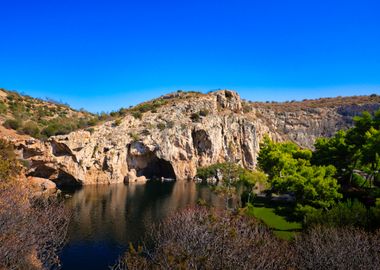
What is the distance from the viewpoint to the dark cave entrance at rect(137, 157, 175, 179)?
3465 inches

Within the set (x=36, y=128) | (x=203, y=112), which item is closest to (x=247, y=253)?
(x=36, y=128)

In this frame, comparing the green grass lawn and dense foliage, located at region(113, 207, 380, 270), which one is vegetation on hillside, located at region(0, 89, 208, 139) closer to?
the green grass lawn

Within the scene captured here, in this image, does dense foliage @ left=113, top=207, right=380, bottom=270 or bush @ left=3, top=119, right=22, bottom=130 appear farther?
bush @ left=3, top=119, right=22, bottom=130

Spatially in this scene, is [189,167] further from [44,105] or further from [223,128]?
[44,105]

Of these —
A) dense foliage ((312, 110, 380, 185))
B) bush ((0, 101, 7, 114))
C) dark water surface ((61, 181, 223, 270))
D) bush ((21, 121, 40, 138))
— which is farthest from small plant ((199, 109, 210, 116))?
dense foliage ((312, 110, 380, 185))

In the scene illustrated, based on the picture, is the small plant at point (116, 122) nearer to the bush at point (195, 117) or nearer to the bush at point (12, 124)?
the bush at point (195, 117)

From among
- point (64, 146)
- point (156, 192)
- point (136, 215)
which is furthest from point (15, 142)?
point (136, 215)

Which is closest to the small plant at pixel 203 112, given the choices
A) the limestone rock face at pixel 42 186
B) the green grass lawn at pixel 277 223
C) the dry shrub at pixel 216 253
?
the limestone rock face at pixel 42 186

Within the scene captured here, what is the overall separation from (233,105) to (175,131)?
2648cm

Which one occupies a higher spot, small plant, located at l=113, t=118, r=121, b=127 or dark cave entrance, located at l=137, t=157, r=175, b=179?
small plant, located at l=113, t=118, r=121, b=127

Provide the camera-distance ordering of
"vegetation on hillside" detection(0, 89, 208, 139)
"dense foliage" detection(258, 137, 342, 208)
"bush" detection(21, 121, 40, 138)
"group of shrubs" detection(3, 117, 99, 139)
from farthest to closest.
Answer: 1. "vegetation on hillside" detection(0, 89, 208, 139)
2. "bush" detection(21, 121, 40, 138)
3. "group of shrubs" detection(3, 117, 99, 139)
4. "dense foliage" detection(258, 137, 342, 208)

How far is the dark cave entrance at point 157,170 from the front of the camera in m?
88.0

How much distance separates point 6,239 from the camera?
63.5ft

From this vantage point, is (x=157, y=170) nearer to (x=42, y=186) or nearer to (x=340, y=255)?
(x=42, y=186)
